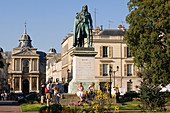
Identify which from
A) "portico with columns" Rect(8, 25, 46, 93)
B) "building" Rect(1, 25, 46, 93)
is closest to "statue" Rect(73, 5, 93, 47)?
"building" Rect(1, 25, 46, 93)

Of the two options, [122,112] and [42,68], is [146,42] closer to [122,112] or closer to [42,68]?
[122,112]

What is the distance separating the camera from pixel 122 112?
19281 millimetres

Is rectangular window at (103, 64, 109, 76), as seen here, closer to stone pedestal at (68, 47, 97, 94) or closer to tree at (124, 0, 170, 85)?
tree at (124, 0, 170, 85)

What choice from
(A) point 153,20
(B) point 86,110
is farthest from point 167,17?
(B) point 86,110

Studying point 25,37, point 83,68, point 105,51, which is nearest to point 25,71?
point 25,37

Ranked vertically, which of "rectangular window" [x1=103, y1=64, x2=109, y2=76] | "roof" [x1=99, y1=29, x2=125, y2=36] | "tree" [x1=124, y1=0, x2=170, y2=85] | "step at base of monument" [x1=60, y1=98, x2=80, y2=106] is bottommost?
"step at base of monument" [x1=60, y1=98, x2=80, y2=106]

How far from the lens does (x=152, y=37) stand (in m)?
31.9

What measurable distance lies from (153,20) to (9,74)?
11087cm

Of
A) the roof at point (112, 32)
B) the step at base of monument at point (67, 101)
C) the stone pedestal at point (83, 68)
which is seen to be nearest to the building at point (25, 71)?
the roof at point (112, 32)

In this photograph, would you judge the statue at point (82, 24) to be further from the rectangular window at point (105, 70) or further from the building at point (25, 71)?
the building at point (25, 71)

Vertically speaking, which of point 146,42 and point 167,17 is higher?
point 167,17

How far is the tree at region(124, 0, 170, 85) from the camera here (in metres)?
31.5

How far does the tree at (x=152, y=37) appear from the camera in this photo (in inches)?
1238

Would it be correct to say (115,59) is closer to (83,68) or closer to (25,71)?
(83,68)
